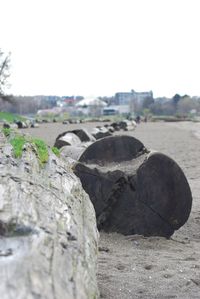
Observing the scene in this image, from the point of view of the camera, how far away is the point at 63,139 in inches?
577

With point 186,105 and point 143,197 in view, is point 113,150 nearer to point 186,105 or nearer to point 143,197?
point 143,197

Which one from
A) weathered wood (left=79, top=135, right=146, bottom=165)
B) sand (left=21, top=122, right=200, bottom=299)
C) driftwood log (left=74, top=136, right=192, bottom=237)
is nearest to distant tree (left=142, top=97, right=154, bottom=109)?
weathered wood (left=79, top=135, right=146, bottom=165)

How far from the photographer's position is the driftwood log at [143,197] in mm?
6672

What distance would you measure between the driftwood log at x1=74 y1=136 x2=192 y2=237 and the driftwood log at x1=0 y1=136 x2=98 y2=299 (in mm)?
1968

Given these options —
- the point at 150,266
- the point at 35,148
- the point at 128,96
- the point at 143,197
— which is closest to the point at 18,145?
the point at 35,148

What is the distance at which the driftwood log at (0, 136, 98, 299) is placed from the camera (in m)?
2.78

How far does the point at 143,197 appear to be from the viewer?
6.66 metres

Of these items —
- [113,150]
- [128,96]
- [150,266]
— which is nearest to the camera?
[150,266]

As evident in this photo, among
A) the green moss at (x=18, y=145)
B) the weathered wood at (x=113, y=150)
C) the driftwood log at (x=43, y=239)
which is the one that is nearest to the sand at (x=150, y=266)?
the driftwood log at (x=43, y=239)

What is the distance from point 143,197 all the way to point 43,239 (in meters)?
3.60

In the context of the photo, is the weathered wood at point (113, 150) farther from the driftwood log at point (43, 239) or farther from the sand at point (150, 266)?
the driftwood log at point (43, 239)

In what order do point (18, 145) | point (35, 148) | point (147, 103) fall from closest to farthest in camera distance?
point (18, 145)
point (35, 148)
point (147, 103)

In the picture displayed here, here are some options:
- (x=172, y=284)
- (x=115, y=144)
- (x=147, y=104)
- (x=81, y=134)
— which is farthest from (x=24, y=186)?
(x=147, y=104)

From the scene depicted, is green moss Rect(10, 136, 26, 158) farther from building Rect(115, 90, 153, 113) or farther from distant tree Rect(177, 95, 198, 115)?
building Rect(115, 90, 153, 113)
